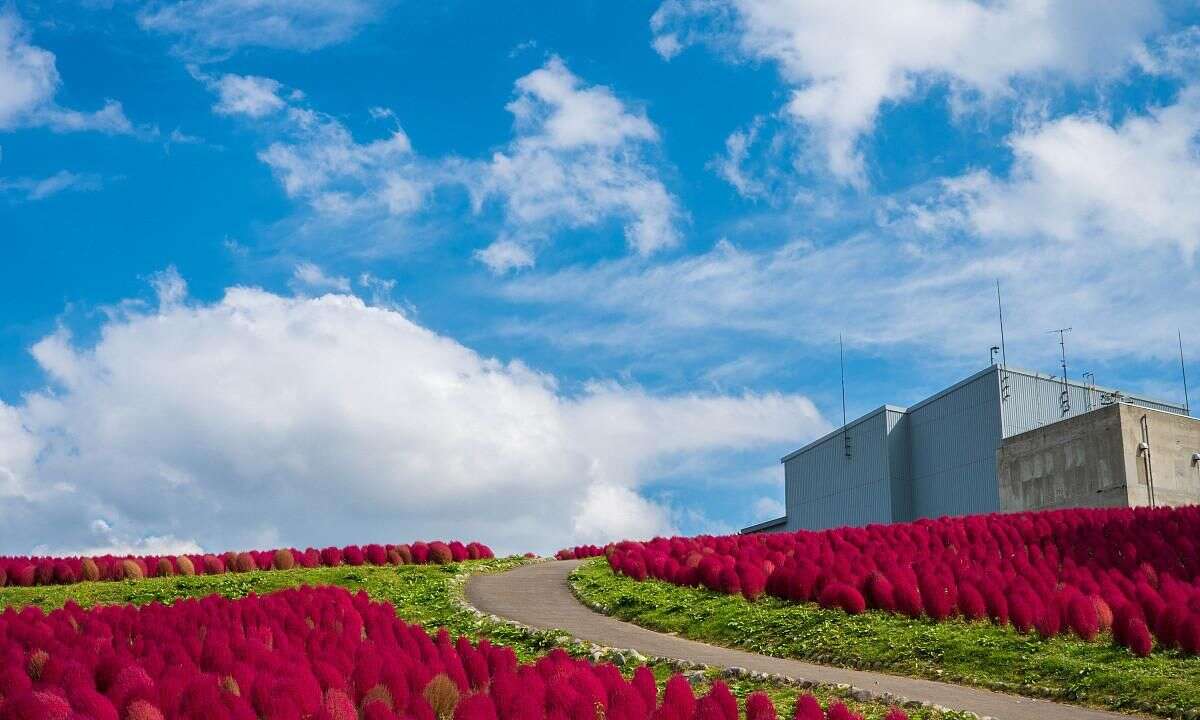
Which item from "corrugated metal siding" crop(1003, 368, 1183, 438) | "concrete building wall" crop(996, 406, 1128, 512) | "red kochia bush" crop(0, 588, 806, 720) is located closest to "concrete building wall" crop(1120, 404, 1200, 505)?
"concrete building wall" crop(996, 406, 1128, 512)

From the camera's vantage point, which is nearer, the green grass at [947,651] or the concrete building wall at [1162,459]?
the green grass at [947,651]

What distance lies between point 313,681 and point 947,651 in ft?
22.8

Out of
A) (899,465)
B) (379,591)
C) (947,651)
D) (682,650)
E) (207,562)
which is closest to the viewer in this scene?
(947,651)

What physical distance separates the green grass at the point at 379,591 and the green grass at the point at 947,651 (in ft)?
6.46

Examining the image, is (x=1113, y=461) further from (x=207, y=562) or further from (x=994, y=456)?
(x=207, y=562)

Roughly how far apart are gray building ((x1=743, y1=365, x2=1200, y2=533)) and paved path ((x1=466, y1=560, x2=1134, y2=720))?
19.0m

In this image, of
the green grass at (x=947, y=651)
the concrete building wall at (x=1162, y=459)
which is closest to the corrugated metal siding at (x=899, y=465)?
the concrete building wall at (x=1162, y=459)

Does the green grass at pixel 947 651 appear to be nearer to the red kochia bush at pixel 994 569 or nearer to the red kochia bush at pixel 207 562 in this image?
the red kochia bush at pixel 994 569

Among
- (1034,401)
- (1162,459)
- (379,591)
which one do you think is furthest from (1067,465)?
(379,591)

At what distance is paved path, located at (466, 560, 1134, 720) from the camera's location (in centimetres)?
988

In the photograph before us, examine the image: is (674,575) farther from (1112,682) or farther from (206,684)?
(206,684)

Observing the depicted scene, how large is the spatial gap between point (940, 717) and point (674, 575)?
7984mm

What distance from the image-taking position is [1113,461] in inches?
1229

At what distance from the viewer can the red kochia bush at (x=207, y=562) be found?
2216cm
